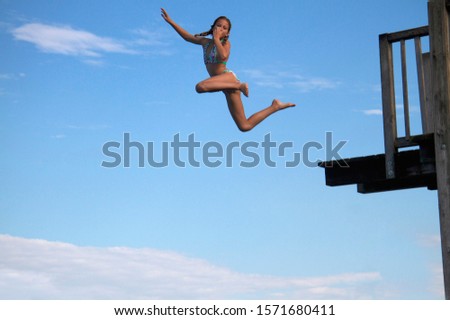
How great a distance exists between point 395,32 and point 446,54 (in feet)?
3.78

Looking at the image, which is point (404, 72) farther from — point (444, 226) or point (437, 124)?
point (444, 226)

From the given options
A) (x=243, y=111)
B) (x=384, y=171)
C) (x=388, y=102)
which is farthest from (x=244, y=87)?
(x=384, y=171)

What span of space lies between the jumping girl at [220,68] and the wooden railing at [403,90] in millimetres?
2354

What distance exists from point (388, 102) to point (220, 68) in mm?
3012

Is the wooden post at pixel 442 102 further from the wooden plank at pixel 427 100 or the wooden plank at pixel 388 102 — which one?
the wooden plank at pixel 388 102

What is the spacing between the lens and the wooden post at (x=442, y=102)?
12.2m

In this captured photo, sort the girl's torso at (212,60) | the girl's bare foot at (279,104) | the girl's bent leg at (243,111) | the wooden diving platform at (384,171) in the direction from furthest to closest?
the wooden diving platform at (384,171), the girl's bare foot at (279,104), the girl's bent leg at (243,111), the girl's torso at (212,60)

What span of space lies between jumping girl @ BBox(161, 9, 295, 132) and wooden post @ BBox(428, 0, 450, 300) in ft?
8.12

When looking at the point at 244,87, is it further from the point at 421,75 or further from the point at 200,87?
the point at 421,75

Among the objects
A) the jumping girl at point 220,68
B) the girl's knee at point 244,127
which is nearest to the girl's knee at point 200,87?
the jumping girl at point 220,68

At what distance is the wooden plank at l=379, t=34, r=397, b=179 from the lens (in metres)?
13.6

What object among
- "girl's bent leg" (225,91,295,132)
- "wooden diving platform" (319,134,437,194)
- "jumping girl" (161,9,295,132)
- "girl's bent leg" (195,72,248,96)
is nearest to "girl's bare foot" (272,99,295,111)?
"girl's bent leg" (225,91,295,132)
